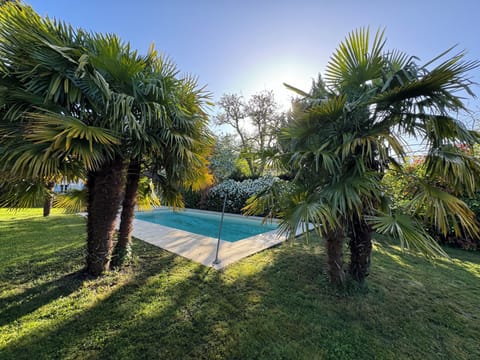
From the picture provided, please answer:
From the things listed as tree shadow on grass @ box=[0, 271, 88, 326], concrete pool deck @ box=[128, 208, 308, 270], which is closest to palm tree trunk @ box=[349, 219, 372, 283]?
concrete pool deck @ box=[128, 208, 308, 270]

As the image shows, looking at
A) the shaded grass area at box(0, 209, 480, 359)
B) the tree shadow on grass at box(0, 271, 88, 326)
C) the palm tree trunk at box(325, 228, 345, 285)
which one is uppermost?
the palm tree trunk at box(325, 228, 345, 285)

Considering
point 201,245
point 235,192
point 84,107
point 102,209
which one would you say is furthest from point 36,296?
point 235,192

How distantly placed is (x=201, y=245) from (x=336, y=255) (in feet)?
11.5

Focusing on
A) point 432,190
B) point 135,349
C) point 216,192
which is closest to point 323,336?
point 135,349

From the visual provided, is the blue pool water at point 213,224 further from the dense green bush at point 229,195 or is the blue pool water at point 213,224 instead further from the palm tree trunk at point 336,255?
the palm tree trunk at point 336,255

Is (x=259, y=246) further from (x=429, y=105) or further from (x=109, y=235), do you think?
(x=429, y=105)

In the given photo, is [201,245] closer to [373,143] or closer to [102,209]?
[102,209]

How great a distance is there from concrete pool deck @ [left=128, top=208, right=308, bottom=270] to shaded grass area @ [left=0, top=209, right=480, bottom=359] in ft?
1.26

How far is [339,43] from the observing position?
322cm

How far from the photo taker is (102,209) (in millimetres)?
3320

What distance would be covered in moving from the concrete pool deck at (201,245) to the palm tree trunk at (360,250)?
5.40 ft

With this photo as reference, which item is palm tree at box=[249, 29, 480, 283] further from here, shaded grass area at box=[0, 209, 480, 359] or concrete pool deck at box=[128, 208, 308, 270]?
concrete pool deck at box=[128, 208, 308, 270]

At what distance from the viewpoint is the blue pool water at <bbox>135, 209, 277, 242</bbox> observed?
8.56 meters

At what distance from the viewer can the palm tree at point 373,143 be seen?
2.38 meters
